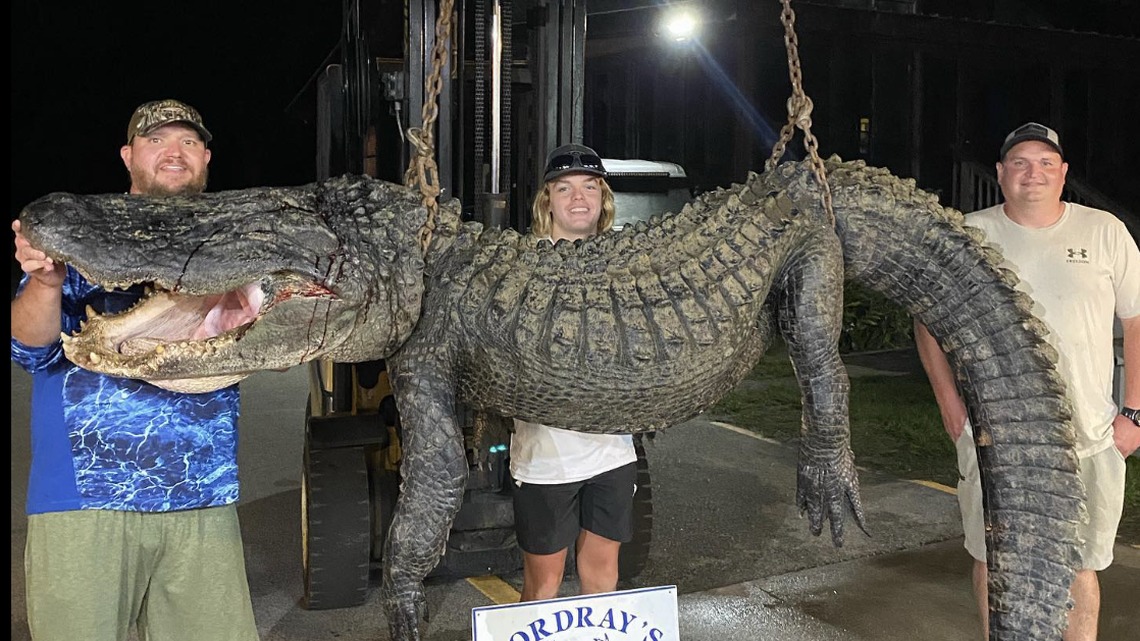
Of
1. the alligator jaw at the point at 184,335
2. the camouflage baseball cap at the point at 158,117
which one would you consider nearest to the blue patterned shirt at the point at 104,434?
the alligator jaw at the point at 184,335

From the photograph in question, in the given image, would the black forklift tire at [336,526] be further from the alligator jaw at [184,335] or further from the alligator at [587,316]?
the alligator jaw at [184,335]

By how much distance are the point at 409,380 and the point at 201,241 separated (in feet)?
1.82

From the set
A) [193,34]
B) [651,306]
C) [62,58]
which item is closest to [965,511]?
[651,306]

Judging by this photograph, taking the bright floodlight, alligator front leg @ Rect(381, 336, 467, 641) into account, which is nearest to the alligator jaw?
alligator front leg @ Rect(381, 336, 467, 641)

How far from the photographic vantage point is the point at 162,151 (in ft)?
7.55

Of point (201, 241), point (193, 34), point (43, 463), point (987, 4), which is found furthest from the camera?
point (193, 34)

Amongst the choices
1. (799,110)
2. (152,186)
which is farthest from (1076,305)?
(152,186)

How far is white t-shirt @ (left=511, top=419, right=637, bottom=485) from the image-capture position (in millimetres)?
2771

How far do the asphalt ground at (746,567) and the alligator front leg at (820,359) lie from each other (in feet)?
4.36

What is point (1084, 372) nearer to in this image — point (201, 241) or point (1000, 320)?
point (1000, 320)

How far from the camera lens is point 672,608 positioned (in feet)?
8.51

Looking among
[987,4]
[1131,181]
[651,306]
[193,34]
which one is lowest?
[651,306]

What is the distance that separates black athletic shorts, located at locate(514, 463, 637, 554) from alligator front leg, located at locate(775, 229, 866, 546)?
58cm

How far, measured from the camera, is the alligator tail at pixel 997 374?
2.46 m
